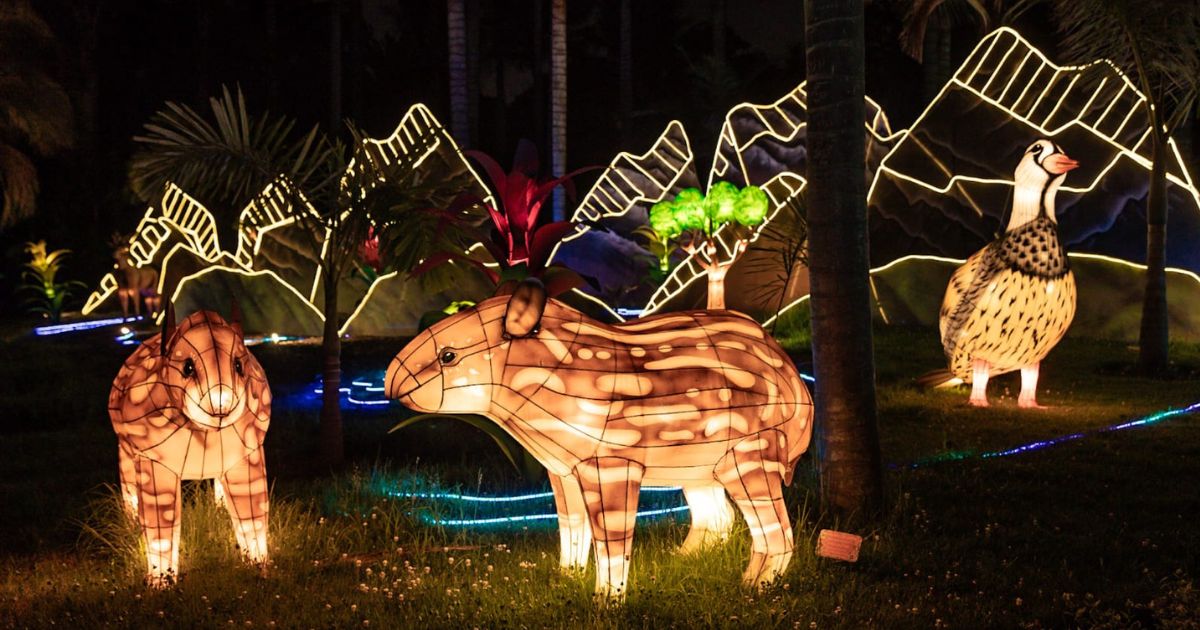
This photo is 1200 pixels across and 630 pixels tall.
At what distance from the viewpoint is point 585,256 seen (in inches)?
814

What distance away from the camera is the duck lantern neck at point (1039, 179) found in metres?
8.26

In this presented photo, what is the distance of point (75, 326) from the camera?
20.2m

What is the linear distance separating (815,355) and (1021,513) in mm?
1517

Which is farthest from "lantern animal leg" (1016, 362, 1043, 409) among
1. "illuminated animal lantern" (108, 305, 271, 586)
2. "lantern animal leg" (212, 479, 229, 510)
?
"illuminated animal lantern" (108, 305, 271, 586)

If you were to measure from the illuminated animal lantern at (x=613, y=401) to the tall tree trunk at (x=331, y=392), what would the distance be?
340cm

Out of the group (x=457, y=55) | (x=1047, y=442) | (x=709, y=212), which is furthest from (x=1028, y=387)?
(x=457, y=55)

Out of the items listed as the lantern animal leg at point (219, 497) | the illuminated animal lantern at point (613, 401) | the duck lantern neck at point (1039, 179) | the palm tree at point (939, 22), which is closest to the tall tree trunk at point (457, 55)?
the palm tree at point (939, 22)

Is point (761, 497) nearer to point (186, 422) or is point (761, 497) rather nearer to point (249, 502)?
point (249, 502)

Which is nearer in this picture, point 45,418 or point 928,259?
point 45,418

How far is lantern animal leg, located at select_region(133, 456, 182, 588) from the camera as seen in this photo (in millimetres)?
4293

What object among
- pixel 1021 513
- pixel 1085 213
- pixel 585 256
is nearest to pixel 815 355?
pixel 1021 513

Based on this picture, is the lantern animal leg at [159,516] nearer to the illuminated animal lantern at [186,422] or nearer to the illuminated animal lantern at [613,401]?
the illuminated animal lantern at [186,422]

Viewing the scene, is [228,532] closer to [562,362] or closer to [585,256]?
[562,362]

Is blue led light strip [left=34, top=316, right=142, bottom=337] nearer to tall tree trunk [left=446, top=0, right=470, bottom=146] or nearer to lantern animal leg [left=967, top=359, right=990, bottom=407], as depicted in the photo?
tall tree trunk [left=446, top=0, right=470, bottom=146]
